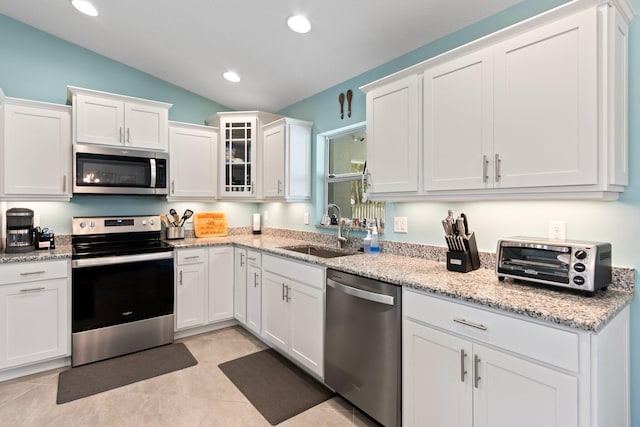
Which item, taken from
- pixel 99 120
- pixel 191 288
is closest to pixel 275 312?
pixel 191 288

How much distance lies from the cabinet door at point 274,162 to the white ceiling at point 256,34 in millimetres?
492

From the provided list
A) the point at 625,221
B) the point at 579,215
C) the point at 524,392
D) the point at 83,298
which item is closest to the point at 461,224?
the point at 579,215

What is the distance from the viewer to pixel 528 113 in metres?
1.53

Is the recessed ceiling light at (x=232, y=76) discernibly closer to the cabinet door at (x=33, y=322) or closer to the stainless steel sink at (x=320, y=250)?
the stainless steel sink at (x=320, y=250)

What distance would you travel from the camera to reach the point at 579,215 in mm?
1642

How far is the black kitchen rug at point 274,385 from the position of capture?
6.93 ft

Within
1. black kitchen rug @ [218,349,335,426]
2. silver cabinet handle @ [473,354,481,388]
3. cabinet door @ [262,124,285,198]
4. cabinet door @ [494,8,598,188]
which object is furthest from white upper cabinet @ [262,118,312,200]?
silver cabinet handle @ [473,354,481,388]

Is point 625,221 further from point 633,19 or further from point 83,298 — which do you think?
→ point 83,298

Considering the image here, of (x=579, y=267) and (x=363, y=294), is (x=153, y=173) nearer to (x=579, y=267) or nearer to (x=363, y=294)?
(x=363, y=294)

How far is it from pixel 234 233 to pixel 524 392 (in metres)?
3.45

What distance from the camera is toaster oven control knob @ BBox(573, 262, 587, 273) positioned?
135cm

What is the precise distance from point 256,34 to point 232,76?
2.69ft

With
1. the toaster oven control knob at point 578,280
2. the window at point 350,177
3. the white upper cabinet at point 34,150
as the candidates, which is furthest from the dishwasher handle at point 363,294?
the white upper cabinet at point 34,150

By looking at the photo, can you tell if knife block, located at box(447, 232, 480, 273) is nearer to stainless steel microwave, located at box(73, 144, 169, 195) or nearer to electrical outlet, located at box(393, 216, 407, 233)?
electrical outlet, located at box(393, 216, 407, 233)
